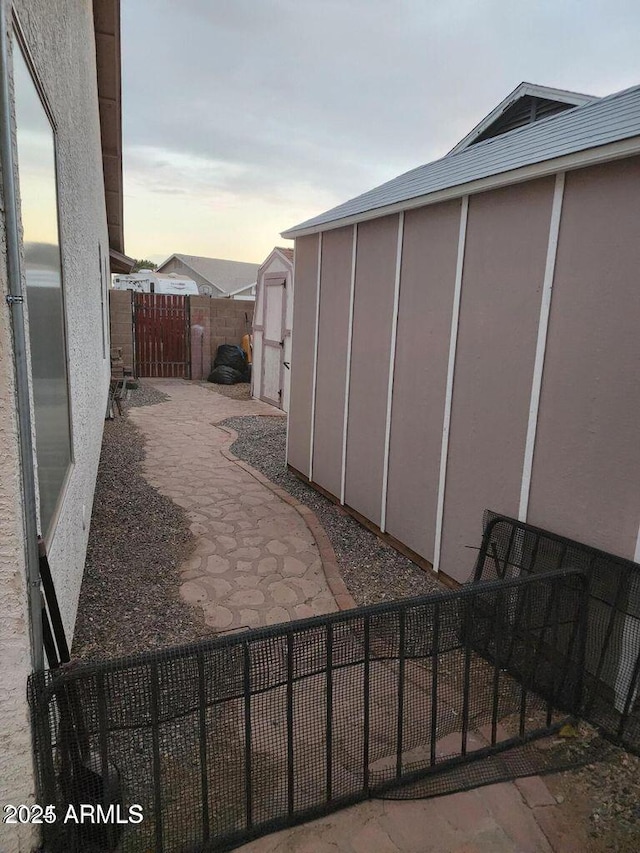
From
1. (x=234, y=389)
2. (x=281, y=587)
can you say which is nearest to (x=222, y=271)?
(x=234, y=389)

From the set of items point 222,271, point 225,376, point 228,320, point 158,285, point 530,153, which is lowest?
point 225,376

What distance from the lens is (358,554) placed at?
4.38 meters

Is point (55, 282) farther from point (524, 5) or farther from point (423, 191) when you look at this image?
point (524, 5)

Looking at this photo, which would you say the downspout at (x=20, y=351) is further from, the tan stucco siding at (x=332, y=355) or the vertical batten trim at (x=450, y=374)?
the tan stucco siding at (x=332, y=355)

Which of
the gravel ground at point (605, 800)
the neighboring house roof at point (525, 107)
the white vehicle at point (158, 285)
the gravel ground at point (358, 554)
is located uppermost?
the neighboring house roof at point (525, 107)

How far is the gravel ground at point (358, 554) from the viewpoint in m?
3.79

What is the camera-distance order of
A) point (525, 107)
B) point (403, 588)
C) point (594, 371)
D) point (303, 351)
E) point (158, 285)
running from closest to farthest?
point (594, 371) → point (403, 588) → point (303, 351) → point (525, 107) → point (158, 285)

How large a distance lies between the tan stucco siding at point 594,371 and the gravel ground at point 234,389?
31.8 ft

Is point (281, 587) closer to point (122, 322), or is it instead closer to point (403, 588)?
point (403, 588)

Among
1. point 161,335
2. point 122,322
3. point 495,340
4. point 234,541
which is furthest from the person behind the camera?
point 161,335

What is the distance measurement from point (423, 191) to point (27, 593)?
3610 millimetres

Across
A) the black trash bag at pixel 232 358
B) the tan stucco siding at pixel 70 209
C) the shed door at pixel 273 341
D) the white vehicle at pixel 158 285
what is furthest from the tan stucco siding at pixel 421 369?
the white vehicle at pixel 158 285

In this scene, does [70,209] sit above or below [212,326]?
above

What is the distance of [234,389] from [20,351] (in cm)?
1190
